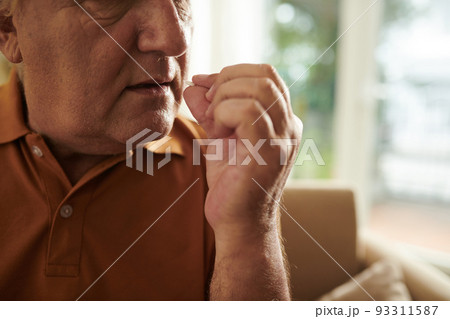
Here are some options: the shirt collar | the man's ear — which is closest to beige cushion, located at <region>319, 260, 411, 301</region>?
the shirt collar

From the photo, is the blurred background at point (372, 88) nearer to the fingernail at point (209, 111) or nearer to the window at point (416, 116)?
the window at point (416, 116)

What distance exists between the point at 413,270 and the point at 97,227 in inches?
39.5

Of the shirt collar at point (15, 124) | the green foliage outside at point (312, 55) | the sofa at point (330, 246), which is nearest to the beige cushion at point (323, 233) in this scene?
the sofa at point (330, 246)

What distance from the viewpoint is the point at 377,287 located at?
1.23 metres

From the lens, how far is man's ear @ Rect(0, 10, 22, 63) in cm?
73

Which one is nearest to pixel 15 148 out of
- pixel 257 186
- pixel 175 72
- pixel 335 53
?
pixel 175 72

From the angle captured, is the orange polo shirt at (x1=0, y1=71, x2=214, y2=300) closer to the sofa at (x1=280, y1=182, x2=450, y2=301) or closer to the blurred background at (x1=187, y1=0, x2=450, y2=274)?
the sofa at (x1=280, y1=182, x2=450, y2=301)

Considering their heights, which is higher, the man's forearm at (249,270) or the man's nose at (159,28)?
the man's nose at (159,28)

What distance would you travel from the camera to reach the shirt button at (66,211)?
0.73 m

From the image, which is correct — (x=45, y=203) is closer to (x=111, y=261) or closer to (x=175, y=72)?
(x=111, y=261)

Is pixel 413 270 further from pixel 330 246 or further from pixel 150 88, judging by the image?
pixel 150 88

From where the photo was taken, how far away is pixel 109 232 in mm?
784

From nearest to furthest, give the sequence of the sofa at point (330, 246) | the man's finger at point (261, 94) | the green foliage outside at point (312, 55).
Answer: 1. the man's finger at point (261, 94)
2. the sofa at point (330, 246)
3. the green foliage outside at point (312, 55)
